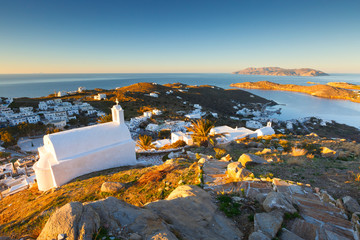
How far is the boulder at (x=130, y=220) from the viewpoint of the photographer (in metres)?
3.38

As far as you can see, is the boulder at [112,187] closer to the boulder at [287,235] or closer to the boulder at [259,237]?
the boulder at [259,237]

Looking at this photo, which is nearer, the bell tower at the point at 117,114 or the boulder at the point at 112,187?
the boulder at the point at 112,187

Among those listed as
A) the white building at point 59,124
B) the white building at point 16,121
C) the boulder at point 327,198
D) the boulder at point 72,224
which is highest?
the boulder at point 72,224

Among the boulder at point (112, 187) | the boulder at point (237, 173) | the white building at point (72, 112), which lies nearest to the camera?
the boulder at point (237, 173)

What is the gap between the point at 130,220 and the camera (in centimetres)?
368

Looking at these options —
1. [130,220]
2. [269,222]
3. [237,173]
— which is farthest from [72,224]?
[237,173]

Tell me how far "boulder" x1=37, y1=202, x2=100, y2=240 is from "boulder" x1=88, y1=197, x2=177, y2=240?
296mm

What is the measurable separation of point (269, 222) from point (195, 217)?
192cm

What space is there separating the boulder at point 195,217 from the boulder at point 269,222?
0.54 metres

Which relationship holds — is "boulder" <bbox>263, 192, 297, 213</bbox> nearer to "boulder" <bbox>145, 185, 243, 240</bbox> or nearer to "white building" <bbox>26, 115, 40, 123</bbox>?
"boulder" <bbox>145, 185, 243, 240</bbox>

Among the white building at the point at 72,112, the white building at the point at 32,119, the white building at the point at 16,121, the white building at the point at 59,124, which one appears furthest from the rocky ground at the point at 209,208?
the white building at the point at 72,112

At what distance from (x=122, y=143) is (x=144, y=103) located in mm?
60921

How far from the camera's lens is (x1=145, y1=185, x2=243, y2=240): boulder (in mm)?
3928

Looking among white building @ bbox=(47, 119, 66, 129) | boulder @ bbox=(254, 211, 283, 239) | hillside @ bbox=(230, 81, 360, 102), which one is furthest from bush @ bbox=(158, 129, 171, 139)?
hillside @ bbox=(230, 81, 360, 102)
